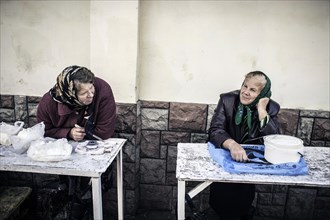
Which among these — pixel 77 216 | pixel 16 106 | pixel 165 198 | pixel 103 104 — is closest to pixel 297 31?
pixel 103 104

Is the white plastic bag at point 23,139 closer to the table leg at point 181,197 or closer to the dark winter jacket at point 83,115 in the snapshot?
the dark winter jacket at point 83,115

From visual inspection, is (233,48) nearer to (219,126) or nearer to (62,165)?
(219,126)

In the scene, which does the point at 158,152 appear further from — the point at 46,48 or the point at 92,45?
the point at 46,48

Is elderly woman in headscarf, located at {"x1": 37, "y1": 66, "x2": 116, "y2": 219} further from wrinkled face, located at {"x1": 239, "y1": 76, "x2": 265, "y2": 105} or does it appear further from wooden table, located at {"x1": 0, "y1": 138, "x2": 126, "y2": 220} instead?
wrinkled face, located at {"x1": 239, "y1": 76, "x2": 265, "y2": 105}

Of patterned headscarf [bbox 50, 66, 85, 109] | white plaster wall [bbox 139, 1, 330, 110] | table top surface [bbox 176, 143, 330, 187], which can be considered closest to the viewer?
table top surface [bbox 176, 143, 330, 187]

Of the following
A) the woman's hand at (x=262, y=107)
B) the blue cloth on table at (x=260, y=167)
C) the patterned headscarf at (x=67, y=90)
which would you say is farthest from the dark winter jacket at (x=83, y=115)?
the woman's hand at (x=262, y=107)

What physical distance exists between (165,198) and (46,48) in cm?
217

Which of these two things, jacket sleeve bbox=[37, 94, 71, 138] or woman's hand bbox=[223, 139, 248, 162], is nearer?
woman's hand bbox=[223, 139, 248, 162]

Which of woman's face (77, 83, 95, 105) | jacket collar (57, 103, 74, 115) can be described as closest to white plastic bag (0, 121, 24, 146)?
jacket collar (57, 103, 74, 115)

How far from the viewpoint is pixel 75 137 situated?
2.67 meters

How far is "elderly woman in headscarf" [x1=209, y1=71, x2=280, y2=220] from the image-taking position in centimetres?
267

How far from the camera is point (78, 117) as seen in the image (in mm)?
2811

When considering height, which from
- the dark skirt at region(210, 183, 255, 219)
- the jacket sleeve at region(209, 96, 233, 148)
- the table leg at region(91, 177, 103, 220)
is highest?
the jacket sleeve at region(209, 96, 233, 148)

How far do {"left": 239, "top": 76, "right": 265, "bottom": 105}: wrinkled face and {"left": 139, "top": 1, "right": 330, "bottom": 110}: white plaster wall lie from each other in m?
0.66
